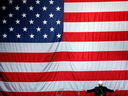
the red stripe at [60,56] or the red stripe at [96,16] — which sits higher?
the red stripe at [96,16]

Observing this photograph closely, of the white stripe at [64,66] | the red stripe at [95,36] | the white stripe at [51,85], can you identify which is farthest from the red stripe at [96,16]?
the white stripe at [51,85]

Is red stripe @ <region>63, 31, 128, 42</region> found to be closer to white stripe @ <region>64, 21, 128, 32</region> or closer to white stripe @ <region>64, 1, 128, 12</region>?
white stripe @ <region>64, 21, 128, 32</region>

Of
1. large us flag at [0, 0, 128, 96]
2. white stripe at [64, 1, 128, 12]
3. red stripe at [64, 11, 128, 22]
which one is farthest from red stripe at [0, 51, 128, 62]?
white stripe at [64, 1, 128, 12]

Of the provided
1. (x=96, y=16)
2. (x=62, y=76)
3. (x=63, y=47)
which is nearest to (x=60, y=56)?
(x=63, y=47)

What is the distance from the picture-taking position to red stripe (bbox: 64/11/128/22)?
5398 millimetres

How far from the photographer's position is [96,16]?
5.42 meters

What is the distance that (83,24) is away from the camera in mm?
5422

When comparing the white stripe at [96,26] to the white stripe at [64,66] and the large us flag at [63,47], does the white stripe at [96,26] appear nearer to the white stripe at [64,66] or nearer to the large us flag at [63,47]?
the large us flag at [63,47]

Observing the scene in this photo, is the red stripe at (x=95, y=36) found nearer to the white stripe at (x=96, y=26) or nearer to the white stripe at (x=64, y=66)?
the white stripe at (x=96, y=26)

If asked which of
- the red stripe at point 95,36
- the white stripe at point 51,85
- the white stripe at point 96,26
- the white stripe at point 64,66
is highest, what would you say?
the white stripe at point 96,26

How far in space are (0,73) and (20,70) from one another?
2.57ft

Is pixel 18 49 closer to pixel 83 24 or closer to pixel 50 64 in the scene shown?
pixel 50 64

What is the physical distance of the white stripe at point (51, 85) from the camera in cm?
532

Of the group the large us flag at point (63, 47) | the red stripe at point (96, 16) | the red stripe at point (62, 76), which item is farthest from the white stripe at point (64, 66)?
the red stripe at point (96, 16)
